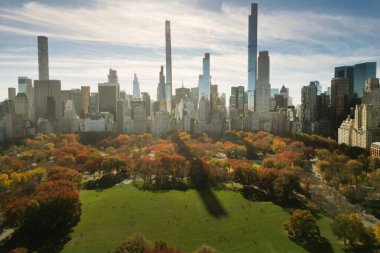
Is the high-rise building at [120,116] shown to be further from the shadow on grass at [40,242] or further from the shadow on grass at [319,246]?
the shadow on grass at [319,246]

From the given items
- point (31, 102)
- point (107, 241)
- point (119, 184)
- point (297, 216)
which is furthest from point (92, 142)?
point (297, 216)

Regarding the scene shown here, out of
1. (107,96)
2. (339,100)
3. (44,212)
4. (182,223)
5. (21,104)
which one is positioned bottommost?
(182,223)

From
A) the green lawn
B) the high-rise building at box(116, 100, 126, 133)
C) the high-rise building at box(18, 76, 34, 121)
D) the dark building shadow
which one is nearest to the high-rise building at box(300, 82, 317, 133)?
the high-rise building at box(116, 100, 126, 133)

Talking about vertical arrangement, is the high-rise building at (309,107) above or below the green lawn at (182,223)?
above

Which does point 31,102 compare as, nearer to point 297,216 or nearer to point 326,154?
point 326,154

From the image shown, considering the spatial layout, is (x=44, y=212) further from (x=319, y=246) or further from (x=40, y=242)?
(x=319, y=246)

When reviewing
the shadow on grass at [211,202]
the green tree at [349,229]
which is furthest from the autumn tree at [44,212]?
the green tree at [349,229]

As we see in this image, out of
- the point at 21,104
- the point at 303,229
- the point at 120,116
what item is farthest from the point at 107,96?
the point at 303,229
